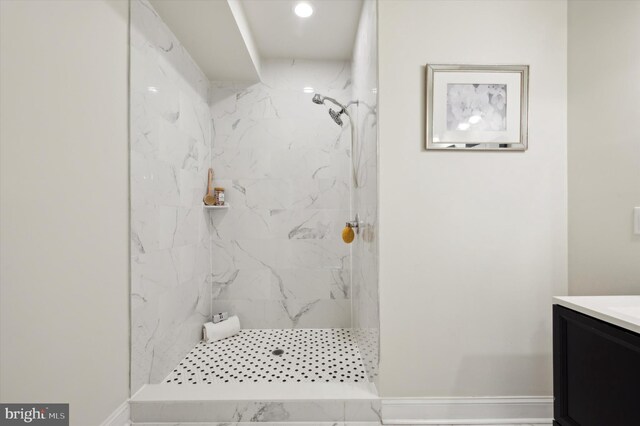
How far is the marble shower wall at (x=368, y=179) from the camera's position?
1.47 m

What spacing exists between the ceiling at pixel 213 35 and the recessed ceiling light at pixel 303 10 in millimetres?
374

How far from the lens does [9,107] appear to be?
87 cm

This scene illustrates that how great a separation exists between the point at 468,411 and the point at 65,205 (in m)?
1.95

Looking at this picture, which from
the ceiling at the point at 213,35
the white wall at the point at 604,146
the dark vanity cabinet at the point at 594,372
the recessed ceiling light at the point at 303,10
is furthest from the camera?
the recessed ceiling light at the point at 303,10

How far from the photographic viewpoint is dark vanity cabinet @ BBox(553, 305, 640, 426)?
2.79 ft

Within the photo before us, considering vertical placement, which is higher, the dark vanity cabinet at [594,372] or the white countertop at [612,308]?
the white countertop at [612,308]

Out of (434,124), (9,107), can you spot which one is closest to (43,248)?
(9,107)

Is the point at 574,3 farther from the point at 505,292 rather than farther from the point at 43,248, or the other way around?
the point at 43,248

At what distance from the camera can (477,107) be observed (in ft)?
4.58

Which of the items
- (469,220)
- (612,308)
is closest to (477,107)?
(469,220)

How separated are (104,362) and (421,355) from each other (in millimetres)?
1426

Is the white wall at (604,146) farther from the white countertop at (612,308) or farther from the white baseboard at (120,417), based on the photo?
the white baseboard at (120,417)

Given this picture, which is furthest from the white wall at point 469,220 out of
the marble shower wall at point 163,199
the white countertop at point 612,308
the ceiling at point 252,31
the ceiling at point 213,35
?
the marble shower wall at point 163,199

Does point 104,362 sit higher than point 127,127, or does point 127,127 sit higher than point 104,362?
point 127,127
